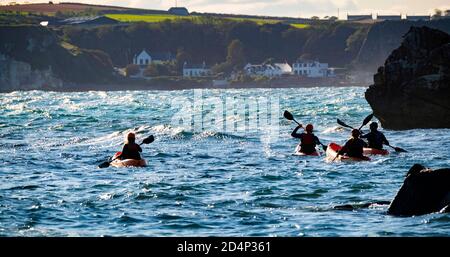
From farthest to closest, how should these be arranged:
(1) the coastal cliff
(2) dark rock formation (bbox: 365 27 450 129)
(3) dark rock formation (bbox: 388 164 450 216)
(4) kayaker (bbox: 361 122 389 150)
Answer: (1) the coastal cliff, (2) dark rock formation (bbox: 365 27 450 129), (4) kayaker (bbox: 361 122 389 150), (3) dark rock formation (bbox: 388 164 450 216)

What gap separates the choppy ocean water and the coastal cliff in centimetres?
12377

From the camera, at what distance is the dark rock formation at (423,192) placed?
1722cm

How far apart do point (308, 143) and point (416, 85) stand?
13832 mm

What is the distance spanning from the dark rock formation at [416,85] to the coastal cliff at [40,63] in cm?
12054

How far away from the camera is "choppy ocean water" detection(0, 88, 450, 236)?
1769cm

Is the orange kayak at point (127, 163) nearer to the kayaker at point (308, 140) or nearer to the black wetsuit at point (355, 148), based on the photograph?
the kayaker at point (308, 140)

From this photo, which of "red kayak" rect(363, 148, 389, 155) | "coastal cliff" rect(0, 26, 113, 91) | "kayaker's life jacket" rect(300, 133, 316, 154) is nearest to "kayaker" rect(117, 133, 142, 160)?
"kayaker's life jacket" rect(300, 133, 316, 154)

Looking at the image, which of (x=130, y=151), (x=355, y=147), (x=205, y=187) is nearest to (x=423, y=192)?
(x=205, y=187)

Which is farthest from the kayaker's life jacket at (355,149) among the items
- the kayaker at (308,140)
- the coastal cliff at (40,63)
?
the coastal cliff at (40,63)

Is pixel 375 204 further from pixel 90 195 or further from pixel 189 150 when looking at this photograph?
pixel 189 150

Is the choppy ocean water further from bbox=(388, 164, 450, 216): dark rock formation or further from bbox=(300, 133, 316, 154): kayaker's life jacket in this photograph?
bbox=(300, 133, 316, 154): kayaker's life jacket

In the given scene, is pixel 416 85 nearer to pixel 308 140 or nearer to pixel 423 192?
pixel 308 140
